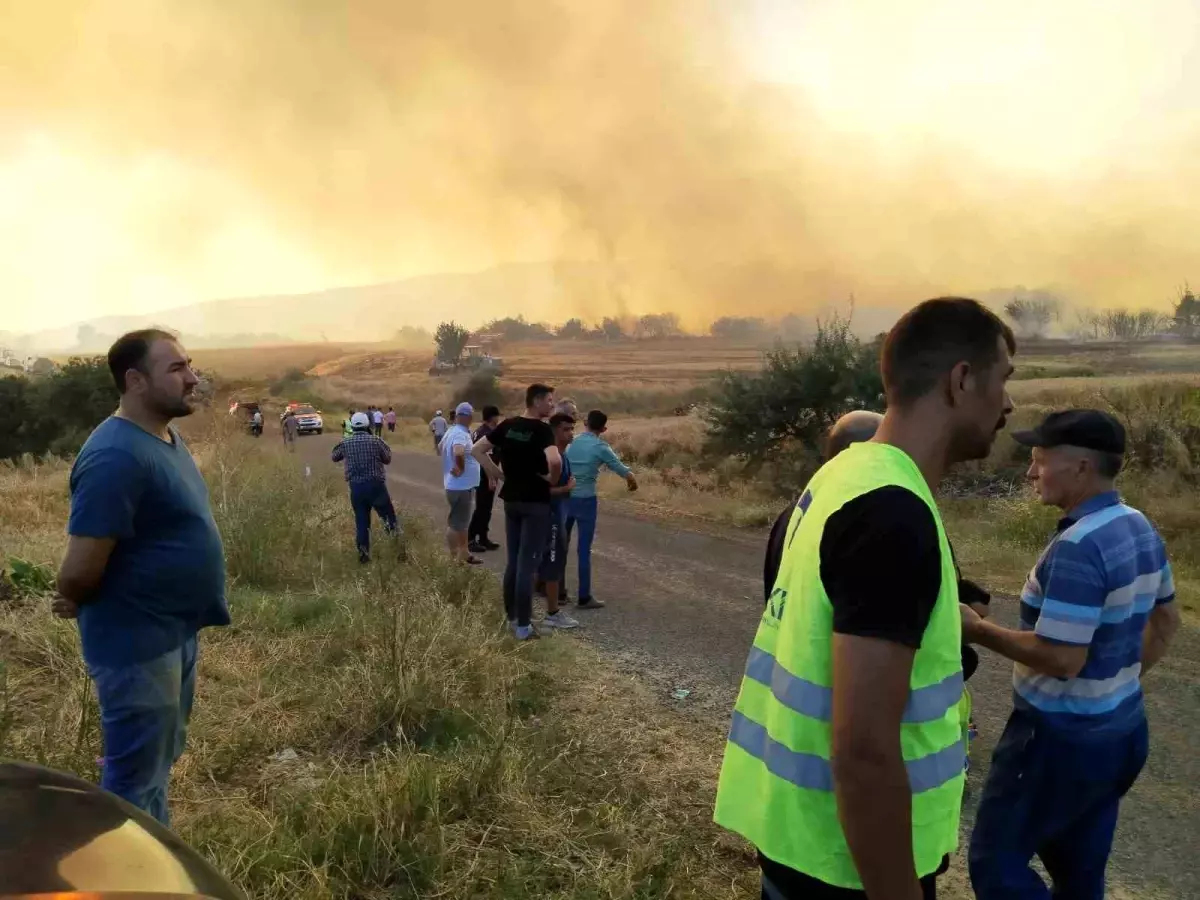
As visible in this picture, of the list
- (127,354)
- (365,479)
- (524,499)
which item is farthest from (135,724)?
(365,479)

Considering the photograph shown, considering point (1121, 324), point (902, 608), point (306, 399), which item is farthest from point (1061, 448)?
point (1121, 324)

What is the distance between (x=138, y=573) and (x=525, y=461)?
3.15 metres

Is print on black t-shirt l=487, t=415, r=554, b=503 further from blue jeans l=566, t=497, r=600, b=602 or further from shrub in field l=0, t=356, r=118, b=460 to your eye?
shrub in field l=0, t=356, r=118, b=460

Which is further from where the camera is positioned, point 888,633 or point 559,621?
point 559,621

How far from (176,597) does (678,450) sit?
16.5 m

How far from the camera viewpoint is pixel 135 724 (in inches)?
89.9

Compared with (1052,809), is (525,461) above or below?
above

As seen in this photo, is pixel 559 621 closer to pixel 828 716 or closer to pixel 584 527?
pixel 584 527

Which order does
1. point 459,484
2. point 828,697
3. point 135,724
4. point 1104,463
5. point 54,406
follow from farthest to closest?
point 54,406 → point 459,484 → point 135,724 → point 1104,463 → point 828,697

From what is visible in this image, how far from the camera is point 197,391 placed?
8.96ft

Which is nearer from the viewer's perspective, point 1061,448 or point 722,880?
point 1061,448

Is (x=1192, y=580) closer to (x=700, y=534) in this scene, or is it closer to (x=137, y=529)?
(x=700, y=534)

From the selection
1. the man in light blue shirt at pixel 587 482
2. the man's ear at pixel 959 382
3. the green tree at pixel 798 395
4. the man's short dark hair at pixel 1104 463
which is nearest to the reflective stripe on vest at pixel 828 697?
the man's ear at pixel 959 382

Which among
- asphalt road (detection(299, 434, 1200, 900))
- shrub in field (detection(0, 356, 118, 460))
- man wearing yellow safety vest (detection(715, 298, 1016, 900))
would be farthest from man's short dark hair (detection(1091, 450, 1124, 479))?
shrub in field (detection(0, 356, 118, 460))
